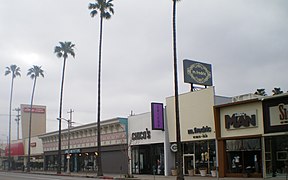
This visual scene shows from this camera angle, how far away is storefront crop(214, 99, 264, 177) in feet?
102

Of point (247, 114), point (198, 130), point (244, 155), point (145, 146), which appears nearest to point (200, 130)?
point (198, 130)

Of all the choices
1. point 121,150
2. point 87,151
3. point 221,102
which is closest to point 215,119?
point 221,102

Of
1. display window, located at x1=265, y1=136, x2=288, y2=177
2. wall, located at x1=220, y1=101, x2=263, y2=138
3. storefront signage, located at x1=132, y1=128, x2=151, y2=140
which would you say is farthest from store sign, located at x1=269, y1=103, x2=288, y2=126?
storefront signage, located at x1=132, y1=128, x2=151, y2=140

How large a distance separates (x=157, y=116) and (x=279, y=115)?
14484 millimetres

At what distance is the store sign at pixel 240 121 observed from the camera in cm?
3142

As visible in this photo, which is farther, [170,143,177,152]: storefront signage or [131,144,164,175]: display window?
[131,144,164,175]: display window

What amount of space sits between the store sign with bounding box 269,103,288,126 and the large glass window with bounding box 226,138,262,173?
234cm

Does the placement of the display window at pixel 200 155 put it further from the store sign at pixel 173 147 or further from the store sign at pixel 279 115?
the store sign at pixel 279 115

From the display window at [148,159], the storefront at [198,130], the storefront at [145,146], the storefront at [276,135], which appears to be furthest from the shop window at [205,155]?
the storefront at [276,135]

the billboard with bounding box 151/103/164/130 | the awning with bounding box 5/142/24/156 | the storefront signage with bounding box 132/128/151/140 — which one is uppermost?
the billboard with bounding box 151/103/164/130

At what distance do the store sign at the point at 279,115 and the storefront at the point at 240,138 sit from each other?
3.51 ft

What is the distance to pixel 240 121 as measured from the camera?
3244 centimetres

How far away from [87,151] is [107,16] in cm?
2019

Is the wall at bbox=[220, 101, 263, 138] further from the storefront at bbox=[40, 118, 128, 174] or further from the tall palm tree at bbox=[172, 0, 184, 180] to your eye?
the storefront at bbox=[40, 118, 128, 174]
